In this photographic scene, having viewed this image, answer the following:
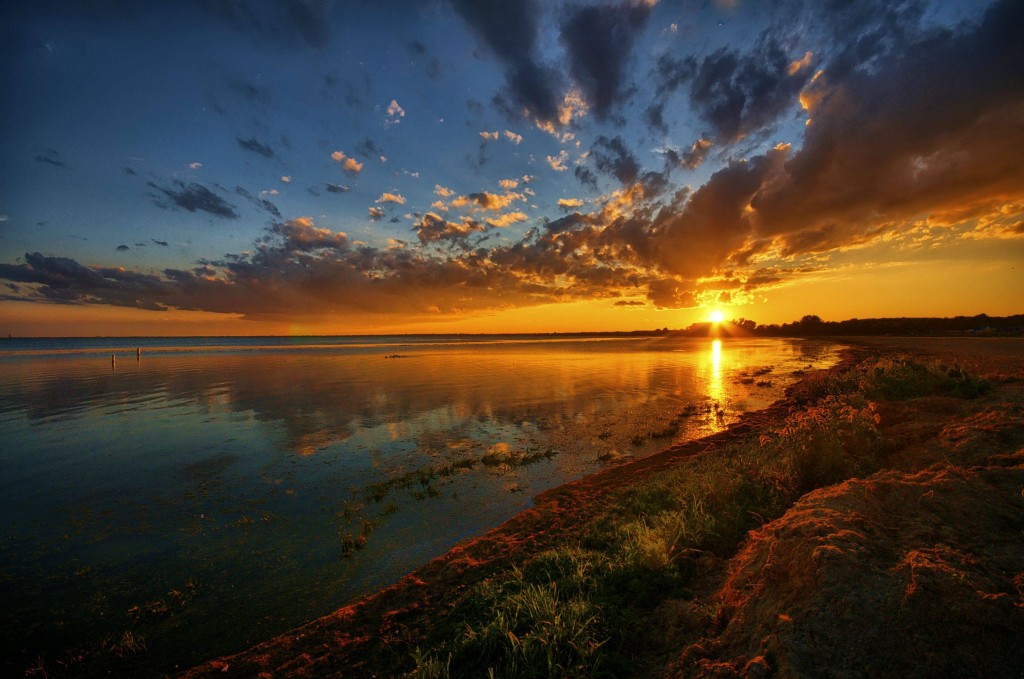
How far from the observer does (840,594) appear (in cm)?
404

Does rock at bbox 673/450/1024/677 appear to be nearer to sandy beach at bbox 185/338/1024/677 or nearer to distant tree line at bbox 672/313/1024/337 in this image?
sandy beach at bbox 185/338/1024/677

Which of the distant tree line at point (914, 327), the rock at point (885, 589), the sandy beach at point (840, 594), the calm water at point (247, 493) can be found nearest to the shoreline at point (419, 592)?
the sandy beach at point (840, 594)

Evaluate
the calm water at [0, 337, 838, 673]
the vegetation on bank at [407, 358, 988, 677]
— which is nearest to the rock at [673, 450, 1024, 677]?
the vegetation on bank at [407, 358, 988, 677]

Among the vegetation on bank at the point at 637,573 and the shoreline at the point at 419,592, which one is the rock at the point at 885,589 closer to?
the vegetation on bank at the point at 637,573

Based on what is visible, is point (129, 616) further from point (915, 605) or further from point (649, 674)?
point (915, 605)

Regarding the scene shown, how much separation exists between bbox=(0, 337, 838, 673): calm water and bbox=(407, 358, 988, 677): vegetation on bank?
350cm

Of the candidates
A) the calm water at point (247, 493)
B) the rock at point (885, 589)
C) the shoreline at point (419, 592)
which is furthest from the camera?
the calm water at point (247, 493)

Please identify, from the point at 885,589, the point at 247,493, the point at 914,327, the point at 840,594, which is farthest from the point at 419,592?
the point at 914,327

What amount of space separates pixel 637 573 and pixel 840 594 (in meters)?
2.91

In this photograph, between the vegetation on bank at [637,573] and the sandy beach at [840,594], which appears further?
the vegetation on bank at [637,573]

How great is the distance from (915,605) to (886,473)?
4.04 meters

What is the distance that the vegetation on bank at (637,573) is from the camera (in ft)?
16.0

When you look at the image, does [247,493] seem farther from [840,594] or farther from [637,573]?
[840,594]

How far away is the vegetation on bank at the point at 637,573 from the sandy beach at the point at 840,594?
5.7 inches
